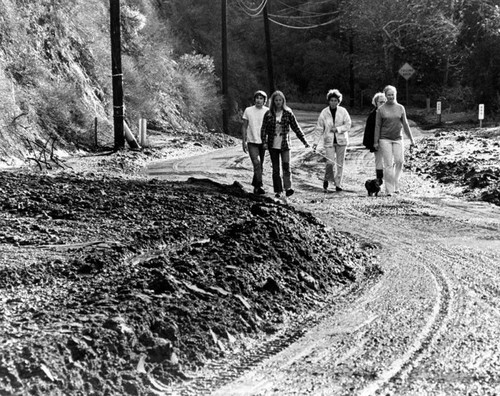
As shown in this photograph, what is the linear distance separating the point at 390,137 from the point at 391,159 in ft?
1.25

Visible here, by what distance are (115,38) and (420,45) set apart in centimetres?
4107

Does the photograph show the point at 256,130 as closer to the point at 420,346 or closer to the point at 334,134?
the point at 334,134

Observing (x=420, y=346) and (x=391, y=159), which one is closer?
(x=420, y=346)

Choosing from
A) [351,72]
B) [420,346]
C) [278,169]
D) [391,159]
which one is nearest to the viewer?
[420,346]

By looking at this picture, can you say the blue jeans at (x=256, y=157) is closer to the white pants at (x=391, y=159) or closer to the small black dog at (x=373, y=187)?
the small black dog at (x=373, y=187)

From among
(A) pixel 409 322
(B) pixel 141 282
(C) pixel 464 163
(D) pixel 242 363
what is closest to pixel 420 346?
(A) pixel 409 322

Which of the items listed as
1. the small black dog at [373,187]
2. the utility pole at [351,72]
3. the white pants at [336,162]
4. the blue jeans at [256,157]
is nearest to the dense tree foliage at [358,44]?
the utility pole at [351,72]

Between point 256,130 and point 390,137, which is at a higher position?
point 256,130

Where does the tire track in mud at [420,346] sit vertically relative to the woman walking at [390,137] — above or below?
below

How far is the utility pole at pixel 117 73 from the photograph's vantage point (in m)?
24.6

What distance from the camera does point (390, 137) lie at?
1512 centimetres

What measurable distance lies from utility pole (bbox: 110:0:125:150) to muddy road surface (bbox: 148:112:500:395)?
1254cm

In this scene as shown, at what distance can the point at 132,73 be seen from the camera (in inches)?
1346

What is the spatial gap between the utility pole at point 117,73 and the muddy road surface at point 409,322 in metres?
12.5
